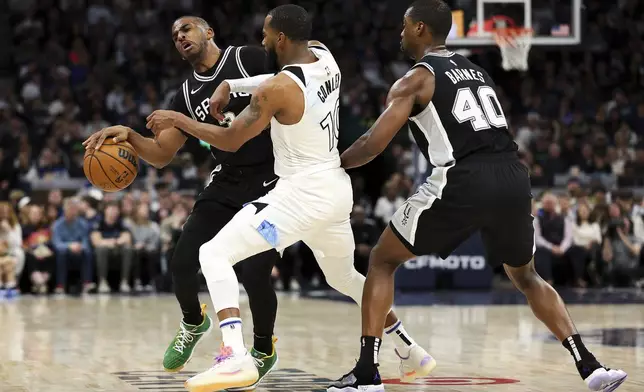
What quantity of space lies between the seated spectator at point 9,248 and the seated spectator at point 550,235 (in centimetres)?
739

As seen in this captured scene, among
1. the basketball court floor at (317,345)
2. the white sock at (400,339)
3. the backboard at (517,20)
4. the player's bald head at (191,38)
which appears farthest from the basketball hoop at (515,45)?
the white sock at (400,339)

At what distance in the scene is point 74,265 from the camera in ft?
52.1

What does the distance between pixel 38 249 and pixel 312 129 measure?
1027cm

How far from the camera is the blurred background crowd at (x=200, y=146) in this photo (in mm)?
15961

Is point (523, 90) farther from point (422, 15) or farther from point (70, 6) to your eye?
point (422, 15)

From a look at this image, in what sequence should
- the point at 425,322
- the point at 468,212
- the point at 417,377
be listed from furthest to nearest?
the point at 425,322 < the point at 417,377 < the point at 468,212

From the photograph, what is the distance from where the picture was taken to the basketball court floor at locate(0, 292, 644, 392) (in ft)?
21.9

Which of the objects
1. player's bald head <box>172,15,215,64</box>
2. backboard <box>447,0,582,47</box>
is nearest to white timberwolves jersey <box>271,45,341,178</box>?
player's bald head <box>172,15,215,64</box>

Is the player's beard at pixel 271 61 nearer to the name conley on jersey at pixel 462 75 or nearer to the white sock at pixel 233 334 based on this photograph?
the name conley on jersey at pixel 462 75

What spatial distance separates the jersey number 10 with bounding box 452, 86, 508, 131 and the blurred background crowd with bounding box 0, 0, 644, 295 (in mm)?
9040

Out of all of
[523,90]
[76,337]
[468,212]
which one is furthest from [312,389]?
[523,90]

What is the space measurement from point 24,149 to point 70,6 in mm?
5154

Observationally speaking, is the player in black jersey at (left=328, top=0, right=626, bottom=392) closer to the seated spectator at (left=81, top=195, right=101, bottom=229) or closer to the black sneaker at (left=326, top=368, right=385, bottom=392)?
the black sneaker at (left=326, top=368, right=385, bottom=392)

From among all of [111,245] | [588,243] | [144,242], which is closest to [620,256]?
[588,243]
